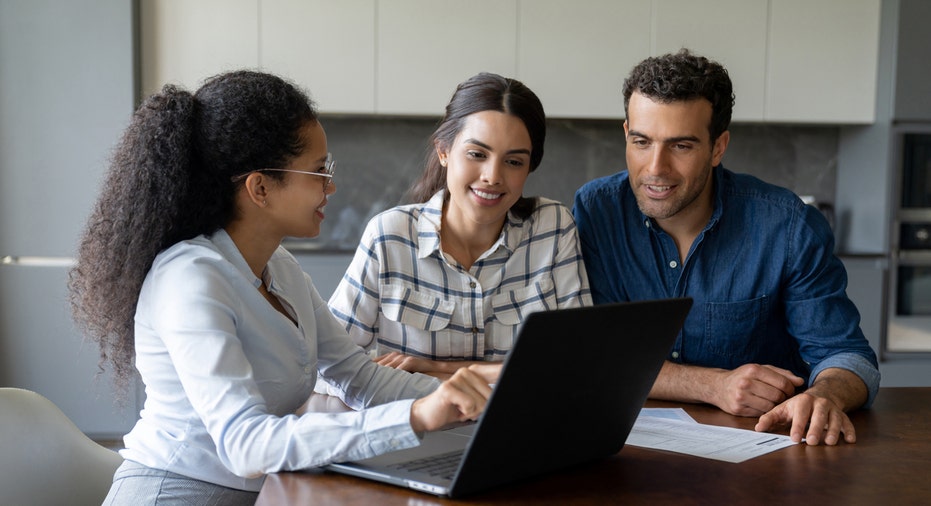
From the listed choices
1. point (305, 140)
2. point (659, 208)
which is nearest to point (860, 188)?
point (659, 208)

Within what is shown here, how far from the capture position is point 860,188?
4.20m

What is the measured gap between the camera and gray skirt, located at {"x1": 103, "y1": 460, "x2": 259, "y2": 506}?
1276 millimetres

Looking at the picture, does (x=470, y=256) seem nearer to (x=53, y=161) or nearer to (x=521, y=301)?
(x=521, y=301)

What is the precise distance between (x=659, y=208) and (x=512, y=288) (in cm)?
37

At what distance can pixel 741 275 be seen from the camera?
1.94 meters

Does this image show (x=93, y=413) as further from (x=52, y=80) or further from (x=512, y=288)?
(x=512, y=288)

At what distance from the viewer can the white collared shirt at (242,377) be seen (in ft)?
3.68

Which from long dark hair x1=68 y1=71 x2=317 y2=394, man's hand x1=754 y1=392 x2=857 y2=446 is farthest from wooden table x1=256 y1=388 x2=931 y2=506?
long dark hair x1=68 y1=71 x2=317 y2=394

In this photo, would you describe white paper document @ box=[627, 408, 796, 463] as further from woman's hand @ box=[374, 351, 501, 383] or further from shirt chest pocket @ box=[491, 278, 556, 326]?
shirt chest pocket @ box=[491, 278, 556, 326]

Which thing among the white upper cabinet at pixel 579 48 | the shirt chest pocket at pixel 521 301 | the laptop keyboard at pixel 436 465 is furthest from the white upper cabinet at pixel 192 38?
the laptop keyboard at pixel 436 465

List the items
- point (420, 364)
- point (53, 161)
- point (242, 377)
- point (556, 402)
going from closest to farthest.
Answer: point (556, 402) < point (242, 377) < point (420, 364) < point (53, 161)

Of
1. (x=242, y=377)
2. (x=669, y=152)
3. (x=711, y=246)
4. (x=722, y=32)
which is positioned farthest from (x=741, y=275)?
(x=722, y=32)

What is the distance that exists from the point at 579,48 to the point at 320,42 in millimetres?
1126

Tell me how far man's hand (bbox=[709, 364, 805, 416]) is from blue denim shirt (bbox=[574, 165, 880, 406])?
1.01 feet
